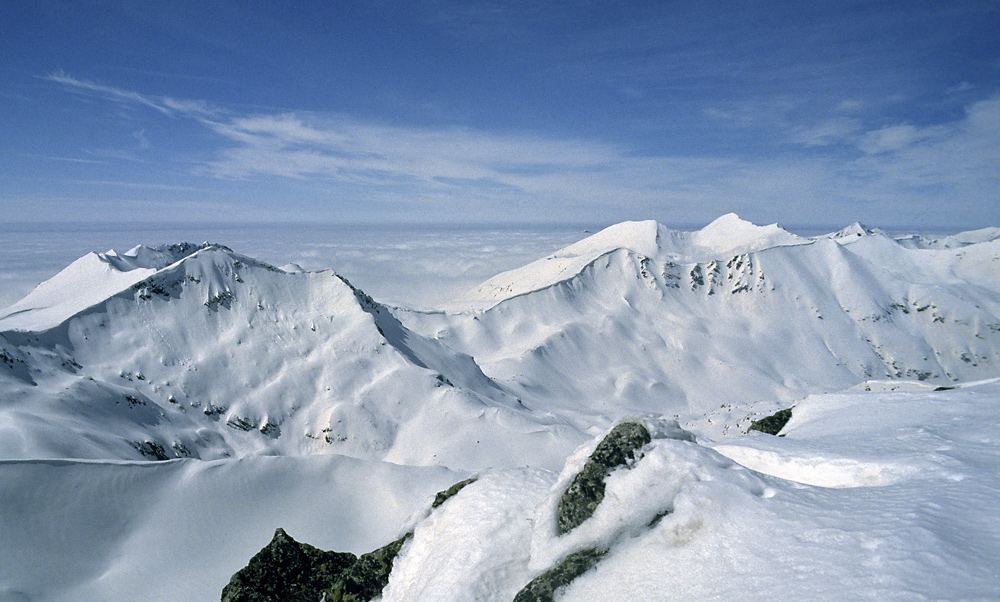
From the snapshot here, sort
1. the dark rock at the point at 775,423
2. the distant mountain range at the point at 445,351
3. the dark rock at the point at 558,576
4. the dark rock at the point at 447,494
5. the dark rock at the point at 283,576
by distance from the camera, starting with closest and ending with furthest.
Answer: the dark rock at the point at 558,576
the dark rock at the point at 447,494
the dark rock at the point at 283,576
the dark rock at the point at 775,423
the distant mountain range at the point at 445,351

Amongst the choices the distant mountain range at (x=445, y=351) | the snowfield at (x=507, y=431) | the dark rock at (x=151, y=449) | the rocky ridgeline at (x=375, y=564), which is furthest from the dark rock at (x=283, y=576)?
the dark rock at (x=151, y=449)

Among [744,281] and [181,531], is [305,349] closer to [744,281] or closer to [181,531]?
[181,531]

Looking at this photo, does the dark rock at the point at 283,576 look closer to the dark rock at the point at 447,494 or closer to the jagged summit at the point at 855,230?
the dark rock at the point at 447,494

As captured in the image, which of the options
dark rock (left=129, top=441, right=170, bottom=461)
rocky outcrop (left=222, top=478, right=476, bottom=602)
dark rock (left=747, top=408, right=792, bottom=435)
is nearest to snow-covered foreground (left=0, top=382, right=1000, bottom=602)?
dark rock (left=747, top=408, right=792, bottom=435)

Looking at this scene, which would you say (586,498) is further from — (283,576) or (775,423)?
(775,423)

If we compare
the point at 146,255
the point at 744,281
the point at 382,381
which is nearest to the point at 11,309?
the point at 146,255

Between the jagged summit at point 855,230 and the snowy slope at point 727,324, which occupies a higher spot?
the jagged summit at point 855,230
